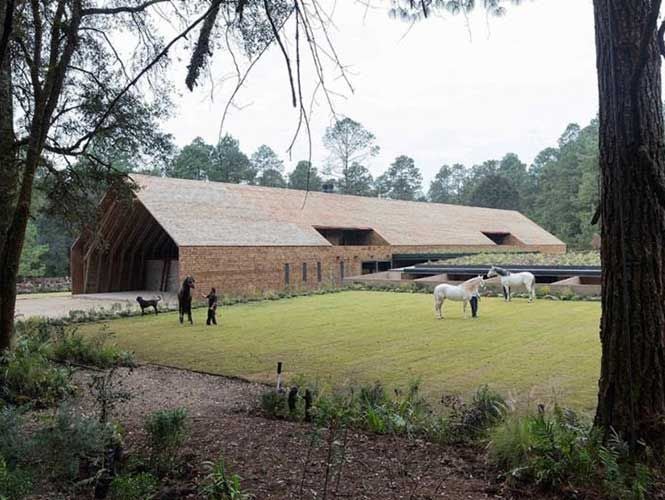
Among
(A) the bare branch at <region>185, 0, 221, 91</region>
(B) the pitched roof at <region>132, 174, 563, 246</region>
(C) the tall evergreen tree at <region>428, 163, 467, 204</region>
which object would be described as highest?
(C) the tall evergreen tree at <region>428, 163, 467, 204</region>

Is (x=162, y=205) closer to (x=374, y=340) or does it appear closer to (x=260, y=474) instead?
(x=374, y=340)

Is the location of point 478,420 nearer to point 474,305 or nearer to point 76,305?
point 474,305

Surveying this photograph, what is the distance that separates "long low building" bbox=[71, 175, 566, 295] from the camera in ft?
70.9

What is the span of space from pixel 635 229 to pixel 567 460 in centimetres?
150

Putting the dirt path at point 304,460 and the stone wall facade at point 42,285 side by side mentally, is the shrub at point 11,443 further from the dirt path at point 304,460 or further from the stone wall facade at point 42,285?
the stone wall facade at point 42,285

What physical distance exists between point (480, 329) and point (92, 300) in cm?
1687

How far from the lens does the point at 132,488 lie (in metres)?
2.92

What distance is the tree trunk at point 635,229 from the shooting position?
327 cm

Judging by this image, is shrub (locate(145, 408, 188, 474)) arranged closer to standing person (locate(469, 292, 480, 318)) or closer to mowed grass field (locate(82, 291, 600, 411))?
mowed grass field (locate(82, 291, 600, 411))

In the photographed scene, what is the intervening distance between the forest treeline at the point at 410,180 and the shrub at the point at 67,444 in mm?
30541

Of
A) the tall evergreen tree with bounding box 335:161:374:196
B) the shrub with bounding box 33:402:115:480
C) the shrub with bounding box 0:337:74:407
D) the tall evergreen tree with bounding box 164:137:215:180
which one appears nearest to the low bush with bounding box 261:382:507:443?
the shrub with bounding box 33:402:115:480

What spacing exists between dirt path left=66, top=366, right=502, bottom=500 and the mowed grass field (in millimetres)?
1620

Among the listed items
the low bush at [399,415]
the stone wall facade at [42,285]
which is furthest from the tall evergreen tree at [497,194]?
the low bush at [399,415]

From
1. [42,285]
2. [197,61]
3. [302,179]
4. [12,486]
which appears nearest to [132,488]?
[12,486]
